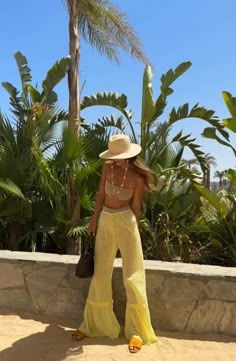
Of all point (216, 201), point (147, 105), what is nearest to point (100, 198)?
point (216, 201)

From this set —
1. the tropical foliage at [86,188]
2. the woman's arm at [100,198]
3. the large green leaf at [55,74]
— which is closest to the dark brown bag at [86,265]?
the woman's arm at [100,198]

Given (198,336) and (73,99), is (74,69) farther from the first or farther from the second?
(198,336)

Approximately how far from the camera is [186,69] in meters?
7.23

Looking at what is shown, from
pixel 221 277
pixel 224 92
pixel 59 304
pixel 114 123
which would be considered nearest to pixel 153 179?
pixel 221 277

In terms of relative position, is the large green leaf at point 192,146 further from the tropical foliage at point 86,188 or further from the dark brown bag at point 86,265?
the dark brown bag at point 86,265

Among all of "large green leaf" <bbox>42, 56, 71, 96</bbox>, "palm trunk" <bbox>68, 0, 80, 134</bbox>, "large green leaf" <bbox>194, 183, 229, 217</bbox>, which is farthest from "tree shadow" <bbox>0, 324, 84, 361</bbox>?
"large green leaf" <bbox>42, 56, 71, 96</bbox>

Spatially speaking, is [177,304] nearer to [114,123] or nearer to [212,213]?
[212,213]

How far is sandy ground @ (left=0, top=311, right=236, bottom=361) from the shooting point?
10.5 feet

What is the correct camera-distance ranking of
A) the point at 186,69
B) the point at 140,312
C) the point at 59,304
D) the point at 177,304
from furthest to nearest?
the point at 186,69
the point at 59,304
the point at 177,304
the point at 140,312

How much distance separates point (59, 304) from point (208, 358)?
1580 mm

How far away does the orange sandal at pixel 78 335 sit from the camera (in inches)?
137

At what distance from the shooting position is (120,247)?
348 cm

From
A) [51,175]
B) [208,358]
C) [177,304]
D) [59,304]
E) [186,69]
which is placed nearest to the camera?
[208,358]

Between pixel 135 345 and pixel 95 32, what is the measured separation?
22.3 ft
